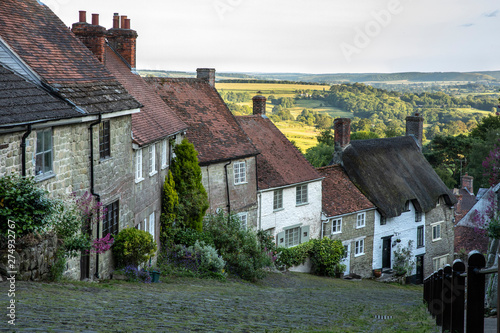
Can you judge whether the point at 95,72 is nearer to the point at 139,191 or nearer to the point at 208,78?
the point at 139,191

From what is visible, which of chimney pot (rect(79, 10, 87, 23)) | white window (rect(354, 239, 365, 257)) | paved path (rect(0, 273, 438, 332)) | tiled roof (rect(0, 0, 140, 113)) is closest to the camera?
paved path (rect(0, 273, 438, 332))

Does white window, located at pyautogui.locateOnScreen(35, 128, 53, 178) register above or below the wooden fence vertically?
A: above

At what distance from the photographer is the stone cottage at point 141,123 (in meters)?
18.6

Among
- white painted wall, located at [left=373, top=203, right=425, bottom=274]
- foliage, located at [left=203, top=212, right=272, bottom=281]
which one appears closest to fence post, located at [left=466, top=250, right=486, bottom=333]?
foliage, located at [left=203, top=212, right=272, bottom=281]

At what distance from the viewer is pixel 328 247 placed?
3044cm

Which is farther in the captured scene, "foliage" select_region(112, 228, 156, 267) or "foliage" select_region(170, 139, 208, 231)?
"foliage" select_region(170, 139, 208, 231)

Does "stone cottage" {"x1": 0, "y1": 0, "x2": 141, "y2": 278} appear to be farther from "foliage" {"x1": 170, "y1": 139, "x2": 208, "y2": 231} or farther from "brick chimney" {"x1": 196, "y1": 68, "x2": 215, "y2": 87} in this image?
"brick chimney" {"x1": 196, "y1": 68, "x2": 215, "y2": 87}

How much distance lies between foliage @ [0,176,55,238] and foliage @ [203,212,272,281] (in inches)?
498

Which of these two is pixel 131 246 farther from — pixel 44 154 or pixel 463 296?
pixel 463 296

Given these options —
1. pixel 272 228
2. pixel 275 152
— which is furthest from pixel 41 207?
pixel 275 152

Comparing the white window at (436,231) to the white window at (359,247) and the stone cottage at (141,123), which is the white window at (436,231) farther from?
the stone cottage at (141,123)

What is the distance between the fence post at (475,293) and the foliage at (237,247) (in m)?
17.1

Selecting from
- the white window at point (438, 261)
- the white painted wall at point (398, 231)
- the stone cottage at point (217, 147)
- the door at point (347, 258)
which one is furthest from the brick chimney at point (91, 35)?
the white window at point (438, 261)

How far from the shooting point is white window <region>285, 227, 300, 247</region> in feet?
102
